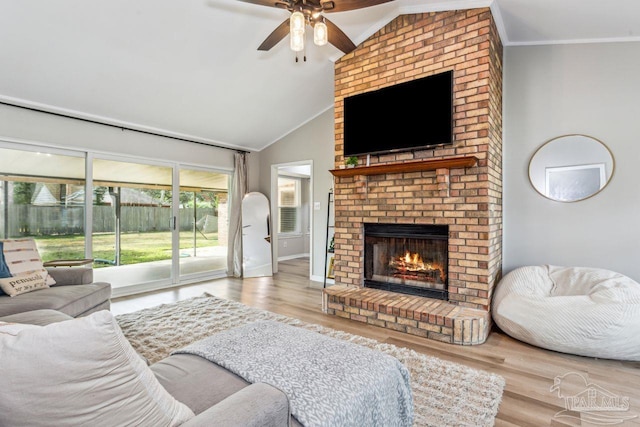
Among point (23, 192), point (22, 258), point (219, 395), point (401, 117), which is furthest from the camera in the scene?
point (23, 192)

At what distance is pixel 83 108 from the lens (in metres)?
3.88

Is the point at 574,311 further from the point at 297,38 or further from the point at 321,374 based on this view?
the point at 297,38

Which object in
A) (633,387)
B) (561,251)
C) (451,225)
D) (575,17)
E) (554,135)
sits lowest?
(633,387)

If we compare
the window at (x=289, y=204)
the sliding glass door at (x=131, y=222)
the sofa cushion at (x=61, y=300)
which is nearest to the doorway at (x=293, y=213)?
the window at (x=289, y=204)

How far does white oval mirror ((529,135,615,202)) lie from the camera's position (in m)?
3.18

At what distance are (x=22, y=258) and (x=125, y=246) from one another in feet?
5.60

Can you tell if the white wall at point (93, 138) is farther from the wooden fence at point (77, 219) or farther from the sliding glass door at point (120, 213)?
the wooden fence at point (77, 219)

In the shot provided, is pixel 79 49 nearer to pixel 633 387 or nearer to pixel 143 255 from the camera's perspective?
pixel 143 255

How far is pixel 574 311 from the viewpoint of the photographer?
103 inches

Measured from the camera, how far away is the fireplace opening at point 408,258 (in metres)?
3.40

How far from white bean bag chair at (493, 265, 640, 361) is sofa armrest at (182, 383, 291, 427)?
2558 mm

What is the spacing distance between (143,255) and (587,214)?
18.1 ft

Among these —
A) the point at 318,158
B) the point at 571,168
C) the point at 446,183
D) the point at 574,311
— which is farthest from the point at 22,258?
the point at 571,168

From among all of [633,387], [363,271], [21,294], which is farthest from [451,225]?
[21,294]
